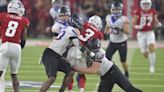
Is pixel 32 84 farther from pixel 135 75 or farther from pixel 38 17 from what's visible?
pixel 38 17

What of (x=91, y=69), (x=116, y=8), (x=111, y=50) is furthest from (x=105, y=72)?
(x=111, y=50)

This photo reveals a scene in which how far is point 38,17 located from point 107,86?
1338cm

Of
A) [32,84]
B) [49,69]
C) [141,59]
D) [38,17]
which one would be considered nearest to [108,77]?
[49,69]

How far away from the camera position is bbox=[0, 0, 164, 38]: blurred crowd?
69.9ft

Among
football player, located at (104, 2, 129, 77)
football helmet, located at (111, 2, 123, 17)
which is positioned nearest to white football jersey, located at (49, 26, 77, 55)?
football helmet, located at (111, 2, 123, 17)

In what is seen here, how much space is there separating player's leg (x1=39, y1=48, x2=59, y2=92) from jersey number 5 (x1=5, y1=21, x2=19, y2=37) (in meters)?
0.61

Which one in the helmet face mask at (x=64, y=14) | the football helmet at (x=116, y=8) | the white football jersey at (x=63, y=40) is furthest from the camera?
the football helmet at (x=116, y=8)

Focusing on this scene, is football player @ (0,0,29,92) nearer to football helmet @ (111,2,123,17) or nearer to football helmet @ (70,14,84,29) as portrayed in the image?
football helmet @ (70,14,84,29)

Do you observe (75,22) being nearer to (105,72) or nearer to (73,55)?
(73,55)

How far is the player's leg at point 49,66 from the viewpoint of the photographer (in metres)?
9.66

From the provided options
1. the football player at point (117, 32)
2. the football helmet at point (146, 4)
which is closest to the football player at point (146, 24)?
the football helmet at point (146, 4)

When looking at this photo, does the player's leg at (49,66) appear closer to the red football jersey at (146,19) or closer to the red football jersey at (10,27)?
the red football jersey at (10,27)

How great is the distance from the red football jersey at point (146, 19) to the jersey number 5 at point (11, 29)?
478 cm

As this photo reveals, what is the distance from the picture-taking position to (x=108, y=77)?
899cm
